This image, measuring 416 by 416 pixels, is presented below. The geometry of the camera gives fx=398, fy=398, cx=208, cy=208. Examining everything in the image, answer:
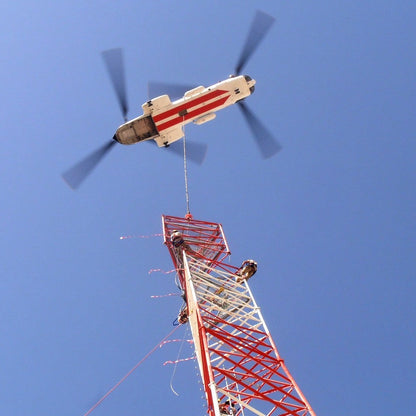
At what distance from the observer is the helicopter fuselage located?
23.4 m

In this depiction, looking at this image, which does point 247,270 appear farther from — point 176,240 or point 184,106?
point 184,106

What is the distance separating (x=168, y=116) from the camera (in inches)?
928

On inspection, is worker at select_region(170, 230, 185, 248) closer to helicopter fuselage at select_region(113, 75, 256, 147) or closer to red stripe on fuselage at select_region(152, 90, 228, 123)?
helicopter fuselage at select_region(113, 75, 256, 147)

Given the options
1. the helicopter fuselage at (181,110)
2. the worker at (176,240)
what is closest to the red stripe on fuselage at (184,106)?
the helicopter fuselage at (181,110)

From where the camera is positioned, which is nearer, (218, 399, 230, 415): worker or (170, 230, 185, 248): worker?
(218, 399, 230, 415): worker

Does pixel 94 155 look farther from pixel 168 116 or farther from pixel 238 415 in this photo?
pixel 238 415

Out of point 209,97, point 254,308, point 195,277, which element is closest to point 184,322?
point 195,277

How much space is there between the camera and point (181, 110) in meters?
23.5

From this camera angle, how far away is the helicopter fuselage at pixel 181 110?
23.4 meters

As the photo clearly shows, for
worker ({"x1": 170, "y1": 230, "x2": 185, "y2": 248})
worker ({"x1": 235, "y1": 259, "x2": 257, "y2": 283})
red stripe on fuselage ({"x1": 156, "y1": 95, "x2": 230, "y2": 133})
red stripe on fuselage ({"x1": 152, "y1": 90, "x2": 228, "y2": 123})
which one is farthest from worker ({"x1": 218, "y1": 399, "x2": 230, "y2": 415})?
red stripe on fuselage ({"x1": 152, "y1": 90, "x2": 228, "y2": 123})

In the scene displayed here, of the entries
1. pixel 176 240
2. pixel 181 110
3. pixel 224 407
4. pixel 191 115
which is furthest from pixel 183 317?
pixel 181 110

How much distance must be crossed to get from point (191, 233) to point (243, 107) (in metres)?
8.60

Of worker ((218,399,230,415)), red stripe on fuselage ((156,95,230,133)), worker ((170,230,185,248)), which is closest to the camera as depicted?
worker ((218,399,230,415))

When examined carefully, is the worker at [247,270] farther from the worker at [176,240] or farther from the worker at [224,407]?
the worker at [224,407]
